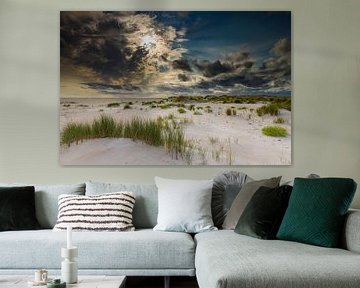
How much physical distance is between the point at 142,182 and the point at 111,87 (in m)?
0.87

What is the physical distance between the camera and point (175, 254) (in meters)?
4.20

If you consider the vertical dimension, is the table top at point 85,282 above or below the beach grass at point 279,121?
below

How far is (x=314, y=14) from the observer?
5379 millimetres

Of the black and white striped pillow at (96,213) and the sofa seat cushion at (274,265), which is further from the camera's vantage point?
the black and white striped pillow at (96,213)

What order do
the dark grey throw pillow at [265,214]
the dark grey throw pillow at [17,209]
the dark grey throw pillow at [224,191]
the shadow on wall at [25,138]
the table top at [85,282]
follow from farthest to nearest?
the shadow on wall at [25,138]
the dark grey throw pillow at [224,191]
the dark grey throw pillow at [17,209]
the dark grey throw pillow at [265,214]
the table top at [85,282]

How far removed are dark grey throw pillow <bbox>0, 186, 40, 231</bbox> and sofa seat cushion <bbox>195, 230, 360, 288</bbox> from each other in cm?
154

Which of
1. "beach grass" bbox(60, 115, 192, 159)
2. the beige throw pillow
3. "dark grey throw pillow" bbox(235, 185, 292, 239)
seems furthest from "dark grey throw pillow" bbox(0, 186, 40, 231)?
"dark grey throw pillow" bbox(235, 185, 292, 239)

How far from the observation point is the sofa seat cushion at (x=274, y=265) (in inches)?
110

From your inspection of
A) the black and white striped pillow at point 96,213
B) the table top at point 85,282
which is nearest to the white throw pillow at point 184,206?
the black and white striped pillow at point 96,213

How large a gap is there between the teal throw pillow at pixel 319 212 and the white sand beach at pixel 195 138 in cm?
126

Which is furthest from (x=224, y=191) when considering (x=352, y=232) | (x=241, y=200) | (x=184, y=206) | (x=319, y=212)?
(x=352, y=232)

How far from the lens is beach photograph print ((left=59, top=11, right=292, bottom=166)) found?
210 inches

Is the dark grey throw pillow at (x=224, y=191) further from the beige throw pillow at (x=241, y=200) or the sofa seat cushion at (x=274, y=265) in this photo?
the sofa seat cushion at (x=274, y=265)

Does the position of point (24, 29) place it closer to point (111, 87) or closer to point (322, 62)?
point (111, 87)
